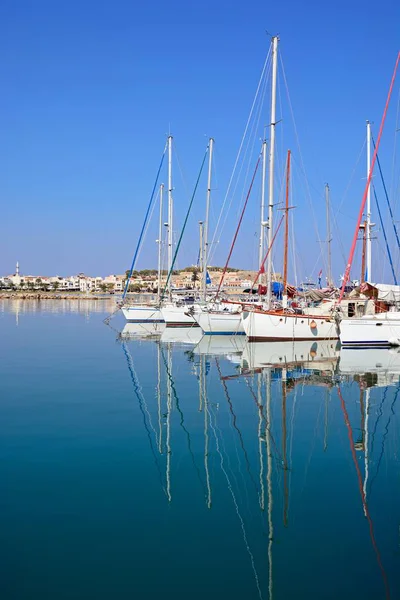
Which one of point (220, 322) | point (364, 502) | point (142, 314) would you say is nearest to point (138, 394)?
point (364, 502)

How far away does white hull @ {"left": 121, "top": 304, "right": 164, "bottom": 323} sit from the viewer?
153 ft

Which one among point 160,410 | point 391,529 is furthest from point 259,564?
point 160,410

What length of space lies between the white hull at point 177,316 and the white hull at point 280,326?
500 inches

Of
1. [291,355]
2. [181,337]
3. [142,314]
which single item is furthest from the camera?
[142,314]

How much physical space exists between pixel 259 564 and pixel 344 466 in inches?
144

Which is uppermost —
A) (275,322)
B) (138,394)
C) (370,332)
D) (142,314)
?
(275,322)

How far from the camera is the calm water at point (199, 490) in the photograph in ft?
18.3

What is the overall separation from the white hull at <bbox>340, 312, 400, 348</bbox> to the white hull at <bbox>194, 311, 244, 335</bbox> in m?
9.23

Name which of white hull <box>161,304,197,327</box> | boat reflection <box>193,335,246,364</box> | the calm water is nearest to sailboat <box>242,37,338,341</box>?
boat reflection <box>193,335,246,364</box>

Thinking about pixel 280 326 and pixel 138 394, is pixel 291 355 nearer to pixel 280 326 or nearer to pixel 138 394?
pixel 280 326

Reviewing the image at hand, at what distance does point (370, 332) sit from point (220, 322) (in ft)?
34.7

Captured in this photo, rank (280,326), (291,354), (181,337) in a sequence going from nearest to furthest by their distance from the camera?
(291,354), (280,326), (181,337)

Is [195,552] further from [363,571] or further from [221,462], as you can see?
[221,462]

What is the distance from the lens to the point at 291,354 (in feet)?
79.1
